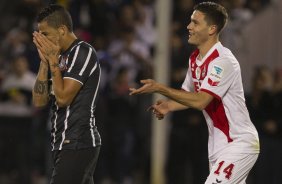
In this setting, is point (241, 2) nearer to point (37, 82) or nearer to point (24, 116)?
point (24, 116)

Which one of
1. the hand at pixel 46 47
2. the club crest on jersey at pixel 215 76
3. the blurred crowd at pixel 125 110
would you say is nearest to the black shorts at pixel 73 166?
the hand at pixel 46 47

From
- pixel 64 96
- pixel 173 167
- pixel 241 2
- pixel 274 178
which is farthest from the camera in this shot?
pixel 241 2

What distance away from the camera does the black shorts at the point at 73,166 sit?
674cm

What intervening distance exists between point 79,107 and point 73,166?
48 centimetres

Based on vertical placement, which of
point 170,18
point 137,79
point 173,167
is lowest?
point 173,167

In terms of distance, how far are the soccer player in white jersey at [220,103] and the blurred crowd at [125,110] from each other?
452cm

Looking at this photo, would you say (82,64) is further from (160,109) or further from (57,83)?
(160,109)

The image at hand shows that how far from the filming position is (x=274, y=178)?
37.5 ft

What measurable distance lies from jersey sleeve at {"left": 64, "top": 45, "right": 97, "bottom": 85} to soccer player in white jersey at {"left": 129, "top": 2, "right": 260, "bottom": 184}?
2.00 ft

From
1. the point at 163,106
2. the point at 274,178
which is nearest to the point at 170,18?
the point at 274,178

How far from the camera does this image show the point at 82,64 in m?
6.82

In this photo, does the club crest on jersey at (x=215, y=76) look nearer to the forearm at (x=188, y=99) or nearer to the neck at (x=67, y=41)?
the forearm at (x=188, y=99)

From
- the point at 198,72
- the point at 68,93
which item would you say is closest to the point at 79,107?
the point at 68,93

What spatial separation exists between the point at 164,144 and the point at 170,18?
6.39 ft
